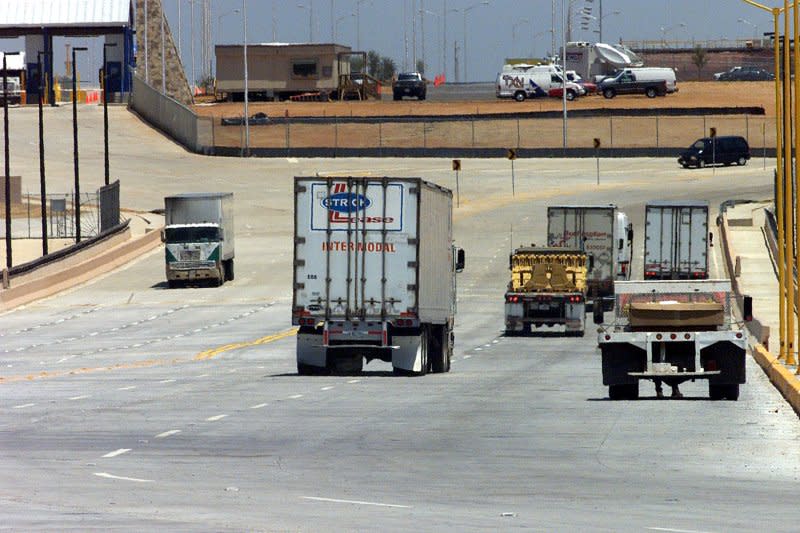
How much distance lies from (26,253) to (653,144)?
47.3 metres

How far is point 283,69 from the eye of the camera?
136875 mm

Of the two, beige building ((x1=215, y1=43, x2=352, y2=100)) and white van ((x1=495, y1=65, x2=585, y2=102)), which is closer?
white van ((x1=495, y1=65, x2=585, y2=102))

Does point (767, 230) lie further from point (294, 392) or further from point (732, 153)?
point (294, 392)

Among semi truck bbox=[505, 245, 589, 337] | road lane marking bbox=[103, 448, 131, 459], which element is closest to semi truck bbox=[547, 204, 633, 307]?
semi truck bbox=[505, 245, 589, 337]

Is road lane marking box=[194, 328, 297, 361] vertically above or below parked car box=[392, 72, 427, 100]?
below

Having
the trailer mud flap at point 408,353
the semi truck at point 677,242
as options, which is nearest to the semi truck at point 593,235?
the semi truck at point 677,242

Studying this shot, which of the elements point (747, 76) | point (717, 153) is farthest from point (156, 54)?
point (717, 153)

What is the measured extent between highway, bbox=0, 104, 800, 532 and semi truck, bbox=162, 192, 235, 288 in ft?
33.0

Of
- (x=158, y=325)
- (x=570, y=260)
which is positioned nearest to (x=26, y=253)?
(x=158, y=325)

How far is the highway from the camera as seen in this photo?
47.0 ft

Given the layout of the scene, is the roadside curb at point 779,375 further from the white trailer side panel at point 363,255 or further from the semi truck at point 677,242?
the semi truck at point 677,242

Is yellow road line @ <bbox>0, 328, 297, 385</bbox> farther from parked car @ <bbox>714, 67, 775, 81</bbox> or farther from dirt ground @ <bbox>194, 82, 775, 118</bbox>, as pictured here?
parked car @ <bbox>714, 67, 775, 81</bbox>

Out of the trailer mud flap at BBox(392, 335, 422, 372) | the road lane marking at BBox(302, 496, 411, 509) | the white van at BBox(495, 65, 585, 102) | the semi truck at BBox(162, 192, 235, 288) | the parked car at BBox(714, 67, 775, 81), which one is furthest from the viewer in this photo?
the parked car at BBox(714, 67, 775, 81)

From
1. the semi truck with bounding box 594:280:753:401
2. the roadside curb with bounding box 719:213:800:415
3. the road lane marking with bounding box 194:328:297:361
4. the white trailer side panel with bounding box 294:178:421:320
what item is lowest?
the road lane marking with bounding box 194:328:297:361
